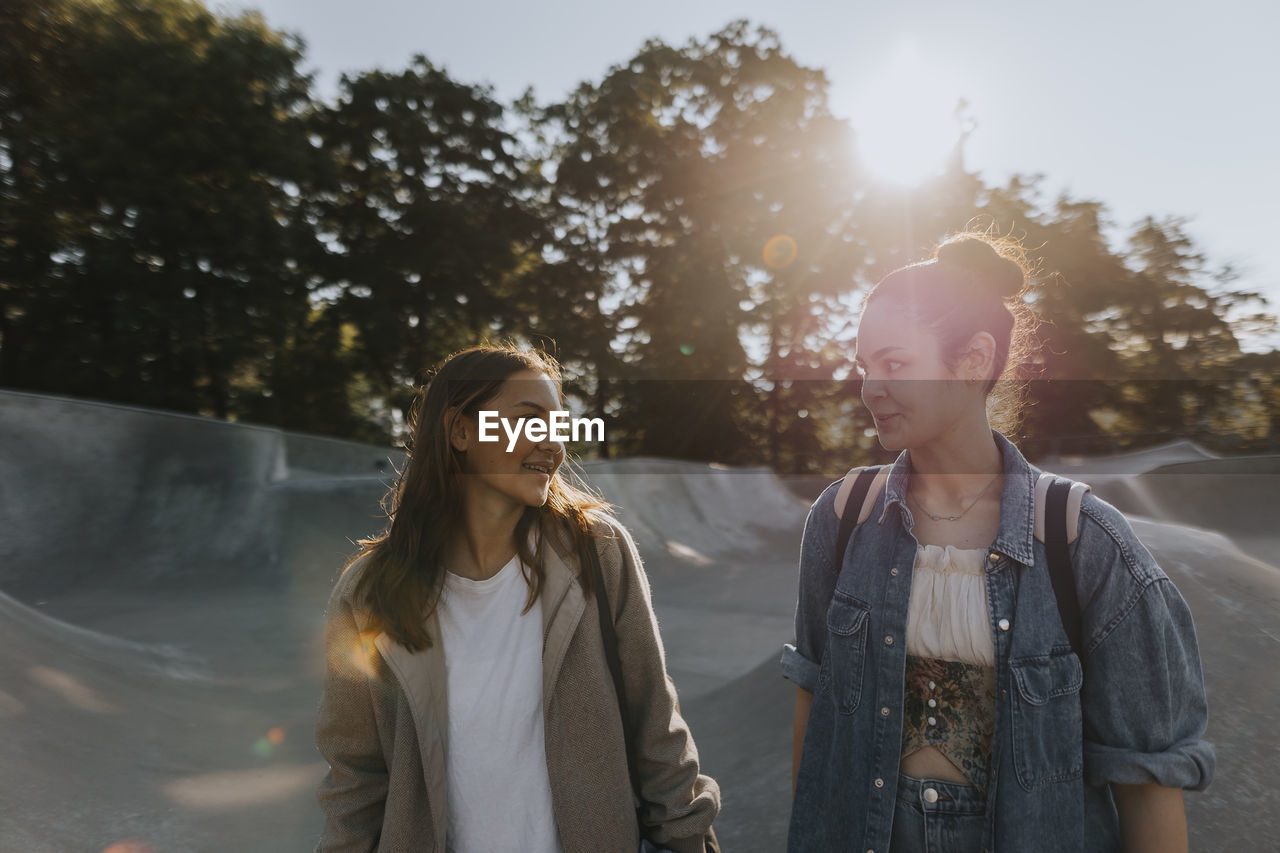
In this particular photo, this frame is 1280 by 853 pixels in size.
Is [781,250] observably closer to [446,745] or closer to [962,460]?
[962,460]

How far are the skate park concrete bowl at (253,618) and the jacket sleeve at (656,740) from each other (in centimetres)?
198

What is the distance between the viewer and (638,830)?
1.77m

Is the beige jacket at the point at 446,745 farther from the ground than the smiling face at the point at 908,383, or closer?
closer

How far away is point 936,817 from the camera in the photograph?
1542mm

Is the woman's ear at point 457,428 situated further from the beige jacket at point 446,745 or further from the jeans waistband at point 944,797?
the jeans waistband at point 944,797

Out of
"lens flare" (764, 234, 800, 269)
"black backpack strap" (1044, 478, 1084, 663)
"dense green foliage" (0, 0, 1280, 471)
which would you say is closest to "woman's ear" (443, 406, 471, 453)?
"black backpack strap" (1044, 478, 1084, 663)

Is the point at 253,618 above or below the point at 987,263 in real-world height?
below

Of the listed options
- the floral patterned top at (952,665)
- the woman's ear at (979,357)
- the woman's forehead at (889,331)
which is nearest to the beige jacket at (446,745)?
the floral patterned top at (952,665)

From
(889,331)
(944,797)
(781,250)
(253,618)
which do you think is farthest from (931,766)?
(781,250)

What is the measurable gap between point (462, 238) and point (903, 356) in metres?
24.0

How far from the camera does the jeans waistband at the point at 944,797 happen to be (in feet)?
5.01

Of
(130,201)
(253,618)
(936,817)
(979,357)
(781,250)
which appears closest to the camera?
(936,817)

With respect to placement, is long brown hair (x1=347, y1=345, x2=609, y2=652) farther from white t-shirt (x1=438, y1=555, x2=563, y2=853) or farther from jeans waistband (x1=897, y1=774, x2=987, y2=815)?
jeans waistband (x1=897, y1=774, x2=987, y2=815)

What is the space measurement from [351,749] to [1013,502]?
155 cm
